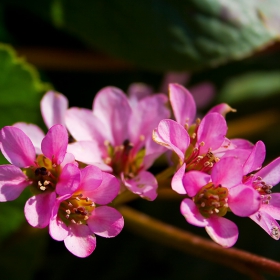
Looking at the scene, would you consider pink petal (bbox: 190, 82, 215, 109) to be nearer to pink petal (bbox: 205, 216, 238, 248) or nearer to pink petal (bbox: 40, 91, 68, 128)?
pink petal (bbox: 40, 91, 68, 128)

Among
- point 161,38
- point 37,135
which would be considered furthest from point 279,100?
point 37,135

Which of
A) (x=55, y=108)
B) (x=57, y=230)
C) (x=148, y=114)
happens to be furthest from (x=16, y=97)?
(x=57, y=230)

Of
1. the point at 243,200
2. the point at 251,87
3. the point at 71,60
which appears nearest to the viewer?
the point at 243,200

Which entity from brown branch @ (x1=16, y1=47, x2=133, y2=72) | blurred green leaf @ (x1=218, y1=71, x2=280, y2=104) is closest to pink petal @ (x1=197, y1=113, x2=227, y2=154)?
brown branch @ (x1=16, y1=47, x2=133, y2=72)

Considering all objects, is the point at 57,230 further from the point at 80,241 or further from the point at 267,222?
the point at 267,222

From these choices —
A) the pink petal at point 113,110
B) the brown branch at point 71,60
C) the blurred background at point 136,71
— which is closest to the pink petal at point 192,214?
the pink petal at point 113,110

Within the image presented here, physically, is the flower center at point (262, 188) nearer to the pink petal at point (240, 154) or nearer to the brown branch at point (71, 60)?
the pink petal at point (240, 154)

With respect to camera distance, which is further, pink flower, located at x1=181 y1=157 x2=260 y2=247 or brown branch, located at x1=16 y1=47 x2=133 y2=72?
brown branch, located at x1=16 y1=47 x2=133 y2=72
